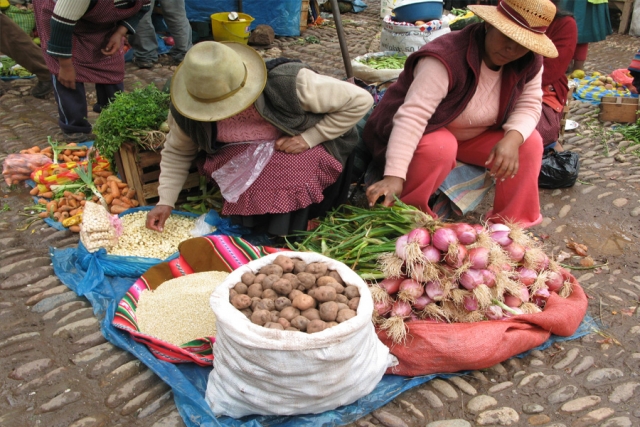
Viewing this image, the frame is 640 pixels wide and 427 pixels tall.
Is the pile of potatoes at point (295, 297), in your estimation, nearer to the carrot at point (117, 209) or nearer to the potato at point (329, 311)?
the potato at point (329, 311)

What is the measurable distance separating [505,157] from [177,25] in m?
4.95

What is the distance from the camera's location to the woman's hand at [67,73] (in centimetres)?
413

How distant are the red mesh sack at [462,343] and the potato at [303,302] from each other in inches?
18.6

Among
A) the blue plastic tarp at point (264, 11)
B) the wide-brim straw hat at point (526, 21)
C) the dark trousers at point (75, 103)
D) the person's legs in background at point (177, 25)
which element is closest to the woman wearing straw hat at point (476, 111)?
the wide-brim straw hat at point (526, 21)

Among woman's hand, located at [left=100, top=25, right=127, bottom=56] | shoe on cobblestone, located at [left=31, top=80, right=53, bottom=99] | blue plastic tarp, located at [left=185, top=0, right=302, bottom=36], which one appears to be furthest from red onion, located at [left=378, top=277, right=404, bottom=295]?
blue plastic tarp, located at [left=185, top=0, right=302, bottom=36]

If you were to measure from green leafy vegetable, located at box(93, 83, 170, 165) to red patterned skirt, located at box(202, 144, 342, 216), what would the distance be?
0.62 meters

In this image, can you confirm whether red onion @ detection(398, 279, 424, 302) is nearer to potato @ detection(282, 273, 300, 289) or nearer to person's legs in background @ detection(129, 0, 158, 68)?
potato @ detection(282, 273, 300, 289)

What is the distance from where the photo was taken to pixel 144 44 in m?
6.62

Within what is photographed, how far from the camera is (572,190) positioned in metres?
4.09

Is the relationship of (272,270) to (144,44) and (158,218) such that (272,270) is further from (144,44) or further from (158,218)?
(144,44)

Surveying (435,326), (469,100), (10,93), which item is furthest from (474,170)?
(10,93)

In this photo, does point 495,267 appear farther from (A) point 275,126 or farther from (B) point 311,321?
(A) point 275,126

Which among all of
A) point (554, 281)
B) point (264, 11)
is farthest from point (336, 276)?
point (264, 11)

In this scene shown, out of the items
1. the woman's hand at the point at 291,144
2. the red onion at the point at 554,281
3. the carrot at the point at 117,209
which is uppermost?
the woman's hand at the point at 291,144
